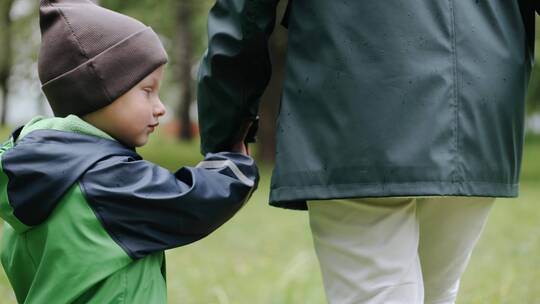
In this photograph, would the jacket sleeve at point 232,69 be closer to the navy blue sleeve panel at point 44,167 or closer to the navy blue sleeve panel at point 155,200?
the navy blue sleeve panel at point 155,200

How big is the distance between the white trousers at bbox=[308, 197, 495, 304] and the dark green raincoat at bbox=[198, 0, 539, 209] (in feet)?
0.40

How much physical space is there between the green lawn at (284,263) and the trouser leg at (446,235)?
1.81 m

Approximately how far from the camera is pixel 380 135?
87.5 inches

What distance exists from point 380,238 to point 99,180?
758 millimetres

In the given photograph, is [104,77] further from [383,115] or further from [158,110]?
[383,115]

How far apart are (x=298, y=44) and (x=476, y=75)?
0.49 metres

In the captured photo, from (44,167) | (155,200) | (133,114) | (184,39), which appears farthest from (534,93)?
(44,167)

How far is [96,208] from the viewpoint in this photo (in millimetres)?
2195

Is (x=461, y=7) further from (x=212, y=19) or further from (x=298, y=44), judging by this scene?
(x=212, y=19)

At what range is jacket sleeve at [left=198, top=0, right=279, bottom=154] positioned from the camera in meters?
2.41

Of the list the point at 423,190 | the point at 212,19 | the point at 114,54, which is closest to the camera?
the point at 423,190

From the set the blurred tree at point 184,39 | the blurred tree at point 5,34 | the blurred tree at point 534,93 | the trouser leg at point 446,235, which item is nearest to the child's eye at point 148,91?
the trouser leg at point 446,235

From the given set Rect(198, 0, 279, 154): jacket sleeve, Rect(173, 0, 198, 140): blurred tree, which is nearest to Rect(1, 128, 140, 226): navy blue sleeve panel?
Rect(198, 0, 279, 154): jacket sleeve

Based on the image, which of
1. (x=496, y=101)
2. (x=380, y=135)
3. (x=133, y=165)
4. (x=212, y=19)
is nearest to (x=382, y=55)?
(x=380, y=135)
